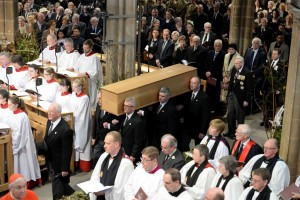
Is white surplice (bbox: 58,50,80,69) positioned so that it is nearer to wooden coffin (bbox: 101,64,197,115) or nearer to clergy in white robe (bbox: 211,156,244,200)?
wooden coffin (bbox: 101,64,197,115)

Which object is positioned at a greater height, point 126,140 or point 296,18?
point 296,18

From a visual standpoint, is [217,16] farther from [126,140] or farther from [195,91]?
[126,140]

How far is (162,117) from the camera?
11.3 meters

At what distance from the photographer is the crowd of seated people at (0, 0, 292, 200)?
28.3ft

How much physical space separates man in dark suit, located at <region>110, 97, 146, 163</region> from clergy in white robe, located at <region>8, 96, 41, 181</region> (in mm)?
1597

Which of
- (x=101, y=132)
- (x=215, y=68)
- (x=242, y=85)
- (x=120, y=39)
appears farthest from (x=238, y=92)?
(x=101, y=132)

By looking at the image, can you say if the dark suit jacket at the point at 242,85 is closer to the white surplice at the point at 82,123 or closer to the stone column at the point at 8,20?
the white surplice at the point at 82,123

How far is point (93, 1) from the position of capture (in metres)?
25.0

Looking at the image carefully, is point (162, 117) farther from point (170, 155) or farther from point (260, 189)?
point (260, 189)

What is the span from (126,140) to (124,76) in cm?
192

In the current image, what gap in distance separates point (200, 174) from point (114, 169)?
116 centimetres

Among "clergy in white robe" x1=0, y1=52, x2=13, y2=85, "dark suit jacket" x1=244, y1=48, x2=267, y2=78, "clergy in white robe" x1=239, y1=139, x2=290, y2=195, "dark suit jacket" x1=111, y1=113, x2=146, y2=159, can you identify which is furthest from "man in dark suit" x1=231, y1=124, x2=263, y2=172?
"clergy in white robe" x1=0, y1=52, x2=13, y2=85

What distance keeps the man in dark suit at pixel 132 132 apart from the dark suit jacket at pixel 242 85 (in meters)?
2.97

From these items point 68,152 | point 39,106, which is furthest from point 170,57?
point 68,152
